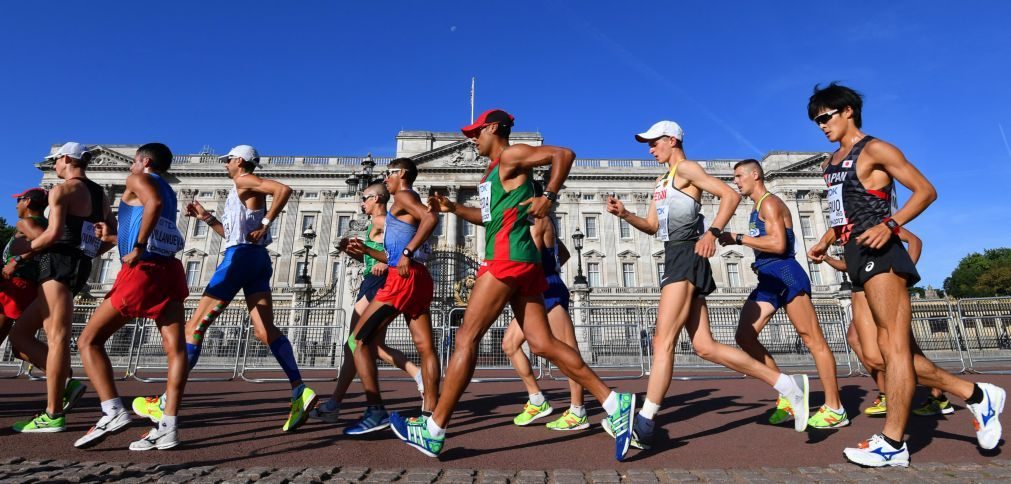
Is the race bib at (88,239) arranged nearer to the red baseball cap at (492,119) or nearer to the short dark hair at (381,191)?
the short dark hair at (381,191)

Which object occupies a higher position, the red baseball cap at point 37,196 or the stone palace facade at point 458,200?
the stone palace facade at point 458,200

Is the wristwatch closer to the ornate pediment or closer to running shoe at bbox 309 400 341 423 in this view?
running shoe at bbox 309 400 341 423

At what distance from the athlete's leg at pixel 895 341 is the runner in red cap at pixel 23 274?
21.6 ft

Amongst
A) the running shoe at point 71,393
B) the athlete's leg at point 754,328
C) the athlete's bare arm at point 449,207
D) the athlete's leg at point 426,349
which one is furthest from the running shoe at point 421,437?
the running shoe at point 71,393

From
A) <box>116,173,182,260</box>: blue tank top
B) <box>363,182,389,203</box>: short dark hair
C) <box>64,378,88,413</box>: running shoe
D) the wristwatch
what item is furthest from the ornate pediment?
the wristwatch

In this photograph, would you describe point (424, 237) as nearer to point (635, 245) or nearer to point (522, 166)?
point (522, 166)

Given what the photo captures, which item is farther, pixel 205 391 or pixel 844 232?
pixel 205 391

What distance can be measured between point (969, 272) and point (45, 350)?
3357 inches

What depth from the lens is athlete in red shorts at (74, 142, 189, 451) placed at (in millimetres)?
3262

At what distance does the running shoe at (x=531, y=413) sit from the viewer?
4457 mm

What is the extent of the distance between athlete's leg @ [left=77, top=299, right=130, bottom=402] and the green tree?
234 feet

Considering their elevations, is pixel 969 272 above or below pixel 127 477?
above

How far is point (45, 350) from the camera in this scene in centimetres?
447

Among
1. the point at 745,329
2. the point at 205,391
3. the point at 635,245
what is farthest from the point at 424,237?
the point at 635,245
